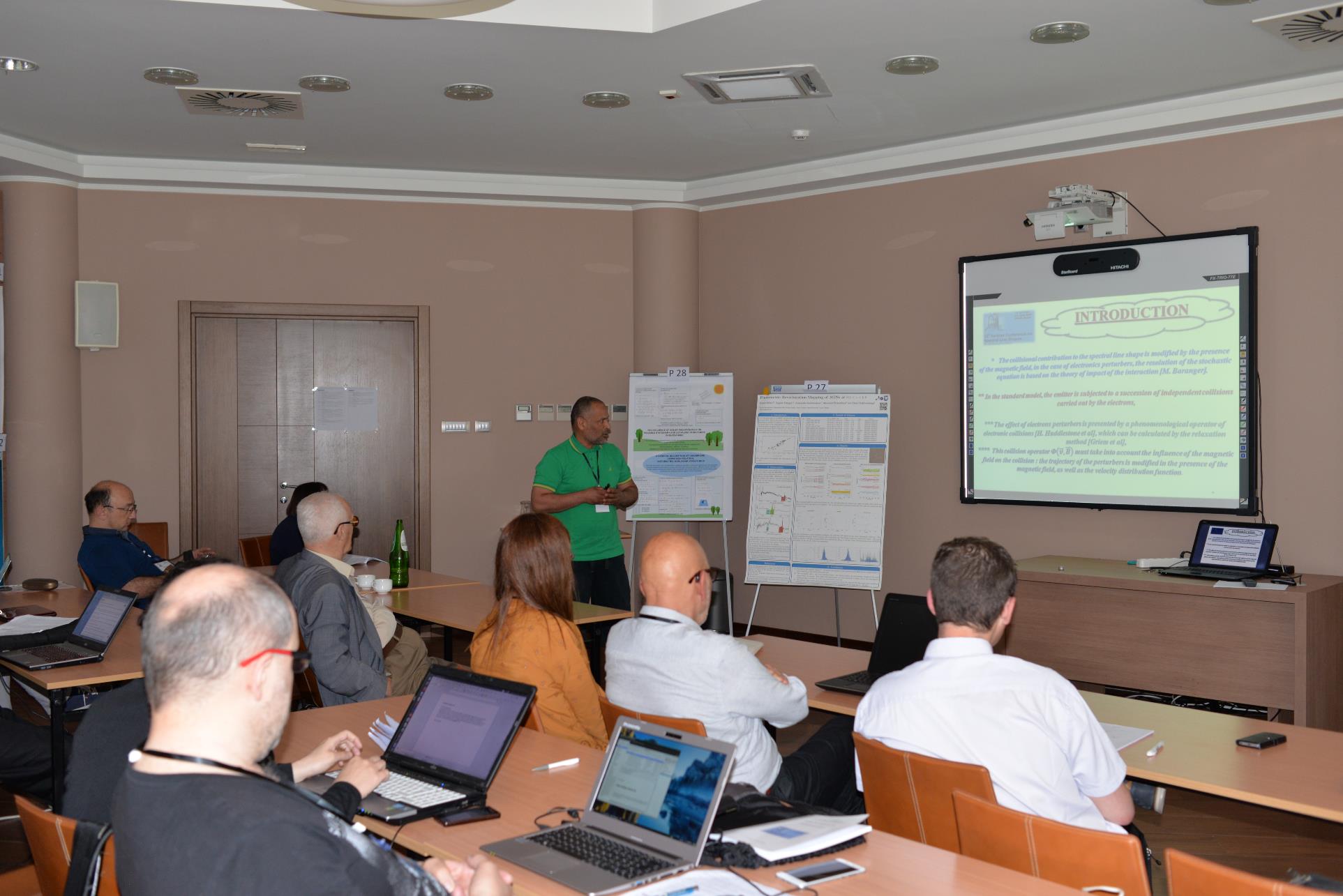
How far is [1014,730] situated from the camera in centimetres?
226

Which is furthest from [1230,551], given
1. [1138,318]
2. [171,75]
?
[171,75]

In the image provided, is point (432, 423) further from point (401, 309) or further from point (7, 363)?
point (7, 363)

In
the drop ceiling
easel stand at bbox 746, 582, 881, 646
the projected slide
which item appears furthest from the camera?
easel stand at bbox 746, 582, 881, 646

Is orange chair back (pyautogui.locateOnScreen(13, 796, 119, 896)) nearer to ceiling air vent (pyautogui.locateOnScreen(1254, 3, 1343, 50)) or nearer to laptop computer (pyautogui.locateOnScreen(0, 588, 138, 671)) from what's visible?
laptop computer (pyautogui.locateOnScreen(0, 588, 138, 671))

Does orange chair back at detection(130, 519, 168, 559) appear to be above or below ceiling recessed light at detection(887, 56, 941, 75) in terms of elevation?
below

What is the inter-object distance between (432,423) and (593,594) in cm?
192

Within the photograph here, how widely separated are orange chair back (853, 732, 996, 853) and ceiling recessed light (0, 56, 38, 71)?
15.8ft

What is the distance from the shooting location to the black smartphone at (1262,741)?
2711 millimetres

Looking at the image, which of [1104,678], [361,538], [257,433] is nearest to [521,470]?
[361,538]

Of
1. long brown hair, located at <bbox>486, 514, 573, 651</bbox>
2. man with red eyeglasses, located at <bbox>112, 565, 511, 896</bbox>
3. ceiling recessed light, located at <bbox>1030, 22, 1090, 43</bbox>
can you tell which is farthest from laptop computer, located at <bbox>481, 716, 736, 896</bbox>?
ceiling recessed light, located at <bbox>1030, 22, 1090, 43</bbox>

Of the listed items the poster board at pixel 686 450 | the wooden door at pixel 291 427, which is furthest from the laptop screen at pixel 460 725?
the wooden door at pixel 291 427

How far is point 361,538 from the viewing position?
7.57m

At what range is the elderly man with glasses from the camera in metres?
3.51

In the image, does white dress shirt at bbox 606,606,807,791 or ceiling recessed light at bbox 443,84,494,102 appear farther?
ceiling recessed light at bbox 443,84,494,102
